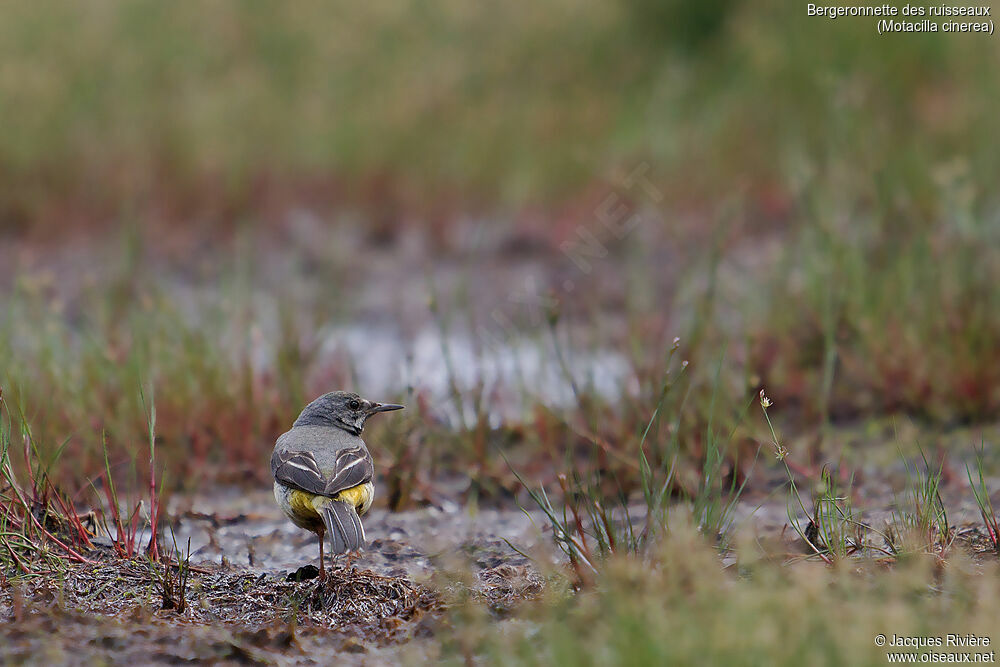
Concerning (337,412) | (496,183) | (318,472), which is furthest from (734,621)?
(496,183)

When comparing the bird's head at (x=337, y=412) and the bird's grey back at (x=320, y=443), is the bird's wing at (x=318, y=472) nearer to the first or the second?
the bird's grey back at (x=320, y=443)

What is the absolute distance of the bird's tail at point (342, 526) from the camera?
307cm

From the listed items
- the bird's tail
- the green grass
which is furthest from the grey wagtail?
the green grass

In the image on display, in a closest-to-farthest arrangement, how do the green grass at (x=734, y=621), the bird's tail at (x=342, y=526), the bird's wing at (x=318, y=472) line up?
the green grass at (x=734, y=621)
the bird's tail at (x=342, y=526)
the bird's wing at (x=318, y=472)

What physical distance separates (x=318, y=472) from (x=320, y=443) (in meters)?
0.20

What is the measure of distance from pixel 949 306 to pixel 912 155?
102 inches

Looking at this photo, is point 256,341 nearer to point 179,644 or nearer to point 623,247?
point 179,644

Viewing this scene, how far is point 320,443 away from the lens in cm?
340

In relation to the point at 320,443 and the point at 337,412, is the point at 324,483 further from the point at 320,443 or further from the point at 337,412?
the point at 337,412

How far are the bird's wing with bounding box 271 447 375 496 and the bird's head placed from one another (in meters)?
0.33

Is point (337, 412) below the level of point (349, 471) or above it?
above

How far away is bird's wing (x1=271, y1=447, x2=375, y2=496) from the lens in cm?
318

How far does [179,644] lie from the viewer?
2.87m

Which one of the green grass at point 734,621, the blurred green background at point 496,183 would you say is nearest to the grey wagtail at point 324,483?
the green grass at point 734,621
